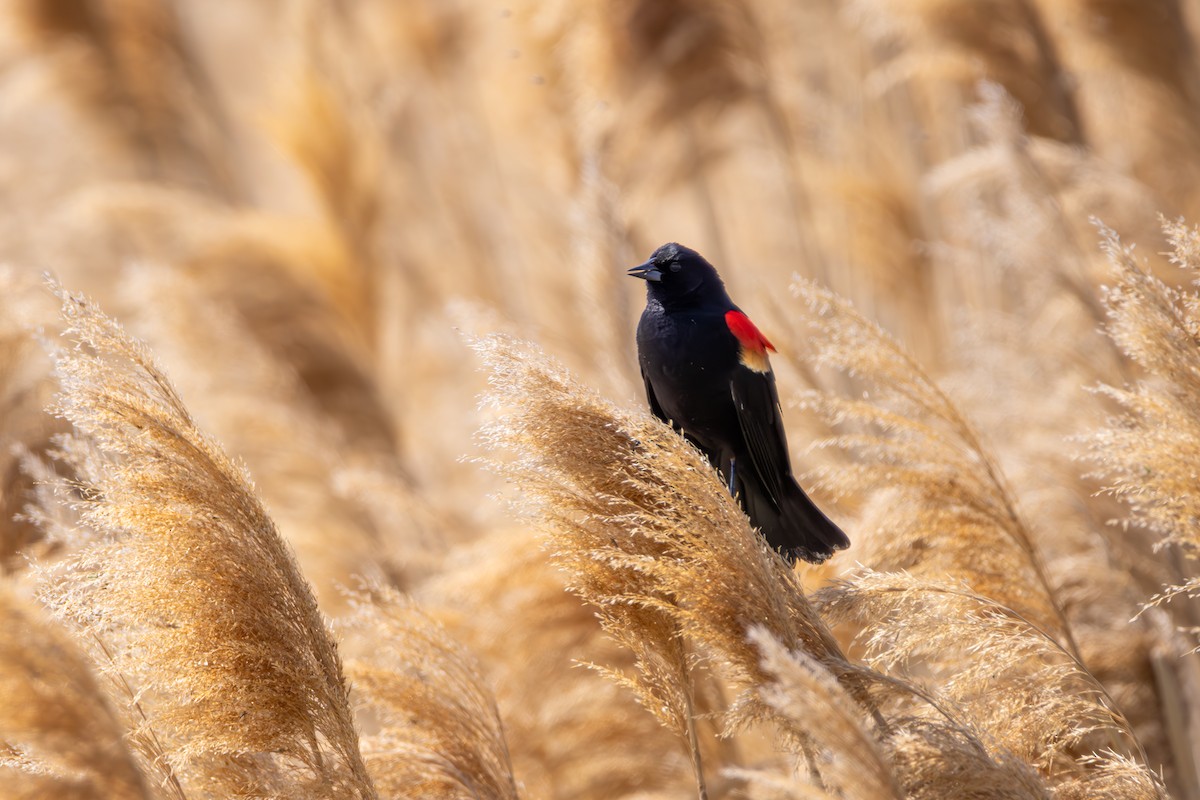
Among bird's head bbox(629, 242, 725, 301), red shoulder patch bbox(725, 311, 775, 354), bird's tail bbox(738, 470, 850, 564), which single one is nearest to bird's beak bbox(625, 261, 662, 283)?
bird's head bbox(629, 242, 725, 301)

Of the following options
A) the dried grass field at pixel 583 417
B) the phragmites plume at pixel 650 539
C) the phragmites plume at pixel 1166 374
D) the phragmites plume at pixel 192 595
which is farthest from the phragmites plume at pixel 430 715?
the phragmites plume at pixel 1166 374

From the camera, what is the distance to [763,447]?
75.5 inches

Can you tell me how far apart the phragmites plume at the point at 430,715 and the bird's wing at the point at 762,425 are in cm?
74

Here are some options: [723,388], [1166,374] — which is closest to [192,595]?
[723,388]

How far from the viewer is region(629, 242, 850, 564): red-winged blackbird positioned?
1.88m

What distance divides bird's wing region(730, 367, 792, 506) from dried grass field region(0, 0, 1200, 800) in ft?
0.47

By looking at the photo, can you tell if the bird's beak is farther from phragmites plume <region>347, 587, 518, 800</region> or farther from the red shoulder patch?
phragmites plume <region>347, 587, 518, 800</region>

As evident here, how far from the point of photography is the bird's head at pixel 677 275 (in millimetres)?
1965

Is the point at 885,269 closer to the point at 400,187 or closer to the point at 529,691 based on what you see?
the point at 529,691

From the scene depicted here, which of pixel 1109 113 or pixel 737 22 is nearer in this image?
pixel 737 22

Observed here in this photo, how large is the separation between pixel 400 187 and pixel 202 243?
8.13 ft

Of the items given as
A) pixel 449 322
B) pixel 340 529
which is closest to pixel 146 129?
pixel 449 322

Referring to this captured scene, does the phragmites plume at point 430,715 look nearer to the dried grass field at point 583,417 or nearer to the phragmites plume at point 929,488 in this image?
the dried grass field at point 583,417

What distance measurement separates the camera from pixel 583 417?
5.82 ft
